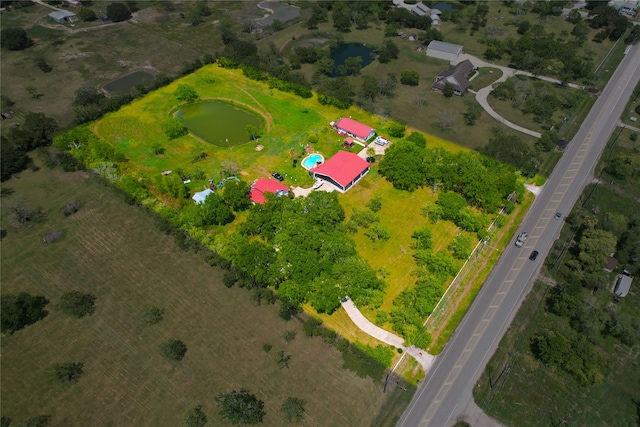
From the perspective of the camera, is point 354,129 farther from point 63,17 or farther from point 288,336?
point 63,17

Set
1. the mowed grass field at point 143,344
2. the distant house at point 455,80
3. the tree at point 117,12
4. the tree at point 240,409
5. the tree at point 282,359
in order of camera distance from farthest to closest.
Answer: the tree at point 117,12 < the distant house at point 455,80 < the tree at point 282,359 < the mowed grass field at point 143,344 < the tree at point 240,409

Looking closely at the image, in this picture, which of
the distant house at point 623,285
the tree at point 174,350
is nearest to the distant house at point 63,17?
the tree at point 174,350

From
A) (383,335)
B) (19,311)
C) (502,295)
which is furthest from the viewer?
(502,295)

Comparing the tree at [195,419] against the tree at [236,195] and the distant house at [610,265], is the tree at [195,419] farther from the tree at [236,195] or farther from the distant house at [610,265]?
the distant house at [610,265]

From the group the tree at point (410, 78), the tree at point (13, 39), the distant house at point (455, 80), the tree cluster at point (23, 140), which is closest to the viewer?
the tree cluster at point (23, 140)

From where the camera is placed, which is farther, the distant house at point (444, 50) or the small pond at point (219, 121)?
the distant house at point (444, 50)

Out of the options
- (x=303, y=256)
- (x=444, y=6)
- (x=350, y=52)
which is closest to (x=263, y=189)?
(x=303, y=256)
